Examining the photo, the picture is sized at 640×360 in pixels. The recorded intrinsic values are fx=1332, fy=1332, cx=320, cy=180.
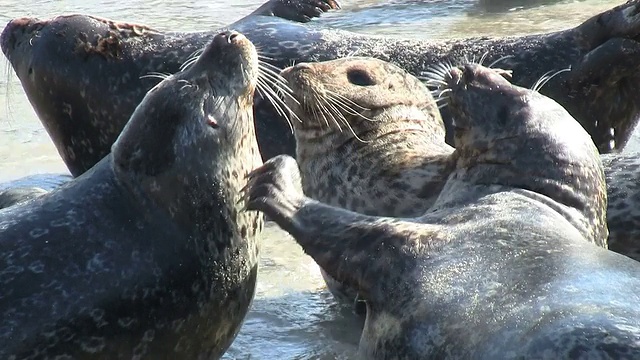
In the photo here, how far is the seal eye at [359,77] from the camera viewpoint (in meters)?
6.77

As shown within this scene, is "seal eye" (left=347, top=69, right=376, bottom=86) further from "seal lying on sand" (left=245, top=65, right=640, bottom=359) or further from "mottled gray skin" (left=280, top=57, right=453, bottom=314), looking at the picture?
"seal lying on sand" (left=245, top=65, right=640, bottom=359)

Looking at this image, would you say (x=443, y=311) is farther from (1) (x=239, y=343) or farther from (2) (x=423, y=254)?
(1) (x=239, y=343)

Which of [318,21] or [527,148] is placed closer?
[527,148]

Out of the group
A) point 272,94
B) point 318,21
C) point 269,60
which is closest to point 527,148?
point 272,94

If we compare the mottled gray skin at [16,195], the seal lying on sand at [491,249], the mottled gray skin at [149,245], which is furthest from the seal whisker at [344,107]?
the mottled gray skin at [16,195]

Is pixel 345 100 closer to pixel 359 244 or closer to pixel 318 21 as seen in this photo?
pixel 359 244

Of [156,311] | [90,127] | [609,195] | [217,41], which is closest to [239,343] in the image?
[156,311]

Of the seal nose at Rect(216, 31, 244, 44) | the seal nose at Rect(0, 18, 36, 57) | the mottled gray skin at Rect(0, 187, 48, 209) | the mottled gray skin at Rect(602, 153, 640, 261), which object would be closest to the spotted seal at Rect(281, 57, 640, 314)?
the mottled gray skin at Rect(602, 153, 640, 261)

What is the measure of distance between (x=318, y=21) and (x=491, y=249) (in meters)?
8.34

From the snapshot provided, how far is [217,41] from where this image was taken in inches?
227

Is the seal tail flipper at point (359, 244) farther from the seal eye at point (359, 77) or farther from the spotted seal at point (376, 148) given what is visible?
the seal eye at point (359, 77)

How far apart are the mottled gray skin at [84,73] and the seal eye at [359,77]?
5.44ft

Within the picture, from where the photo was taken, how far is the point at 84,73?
802 cm

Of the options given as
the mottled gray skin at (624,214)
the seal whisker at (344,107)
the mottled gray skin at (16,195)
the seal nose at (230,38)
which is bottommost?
the mottled gray skin at (16,195)
